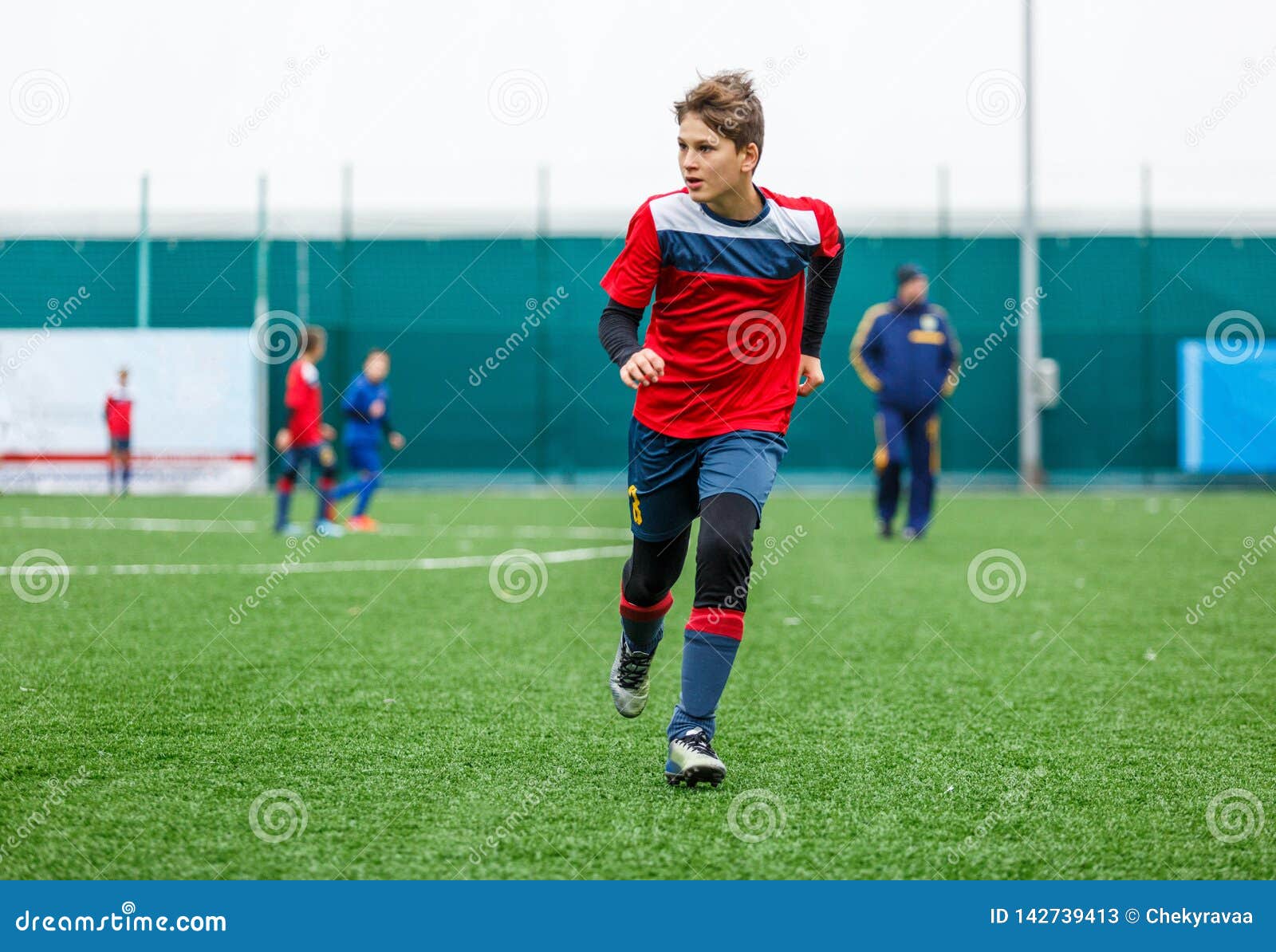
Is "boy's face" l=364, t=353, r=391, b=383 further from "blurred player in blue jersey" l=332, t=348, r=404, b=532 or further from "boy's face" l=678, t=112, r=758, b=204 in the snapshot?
"boy's face" l=678, t=112, r=758, b=204

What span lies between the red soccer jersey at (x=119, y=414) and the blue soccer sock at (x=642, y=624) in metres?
15.4

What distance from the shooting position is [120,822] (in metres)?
3.11

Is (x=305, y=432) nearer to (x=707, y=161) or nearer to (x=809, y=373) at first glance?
(x=809, y=373)

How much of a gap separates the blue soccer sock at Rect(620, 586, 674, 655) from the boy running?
97mm

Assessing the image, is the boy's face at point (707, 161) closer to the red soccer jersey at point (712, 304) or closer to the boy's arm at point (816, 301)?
the red soccer jersey at point (712, 304)

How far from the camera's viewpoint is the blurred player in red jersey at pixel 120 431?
17922mm

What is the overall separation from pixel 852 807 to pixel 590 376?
17.0m

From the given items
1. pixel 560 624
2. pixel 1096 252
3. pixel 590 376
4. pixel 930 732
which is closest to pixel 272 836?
pixel 930 732

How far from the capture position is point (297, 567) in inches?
356

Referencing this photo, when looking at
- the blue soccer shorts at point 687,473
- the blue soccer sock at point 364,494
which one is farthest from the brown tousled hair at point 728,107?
the blue soccer sock at point 364,494

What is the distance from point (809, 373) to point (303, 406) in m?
9.19

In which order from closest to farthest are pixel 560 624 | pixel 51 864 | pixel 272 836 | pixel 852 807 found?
pixel 51 864 → pixel 272 836 → pixel 852 807 → pixel 560 624

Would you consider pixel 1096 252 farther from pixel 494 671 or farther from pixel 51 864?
pixel 51 864

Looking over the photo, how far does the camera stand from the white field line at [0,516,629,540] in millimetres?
12164
